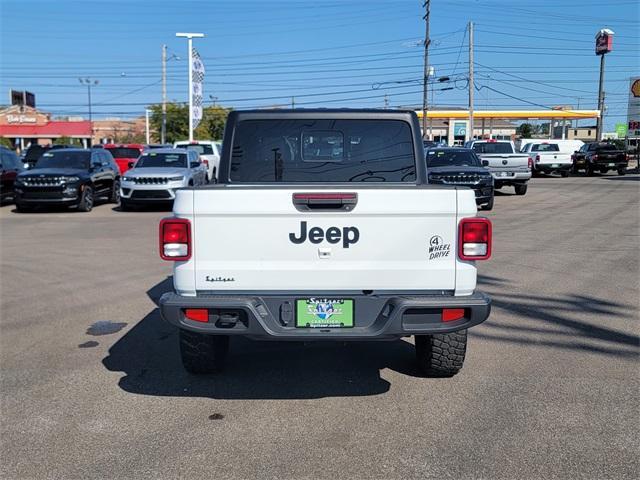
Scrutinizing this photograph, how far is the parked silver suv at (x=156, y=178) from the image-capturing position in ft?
59.3

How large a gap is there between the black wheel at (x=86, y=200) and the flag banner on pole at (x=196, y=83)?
58.8 feet

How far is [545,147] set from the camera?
3591cm

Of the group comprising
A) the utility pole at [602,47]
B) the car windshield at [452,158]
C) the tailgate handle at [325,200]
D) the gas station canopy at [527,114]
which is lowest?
the tailgate handle at [325,200]

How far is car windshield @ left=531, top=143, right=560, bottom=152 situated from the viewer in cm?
3553

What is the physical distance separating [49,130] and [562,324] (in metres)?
87.9

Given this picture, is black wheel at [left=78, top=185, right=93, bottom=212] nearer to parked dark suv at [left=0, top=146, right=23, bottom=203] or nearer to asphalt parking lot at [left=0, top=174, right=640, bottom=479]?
parked dark suv at [left=0, top=146, right=23, bottom=203]

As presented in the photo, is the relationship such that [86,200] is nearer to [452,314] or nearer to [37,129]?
[452,314]

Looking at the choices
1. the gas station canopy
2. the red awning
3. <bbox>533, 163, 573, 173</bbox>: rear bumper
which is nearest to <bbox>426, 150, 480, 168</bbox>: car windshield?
<bbox>533, 163, 573, 173</bbox>: rear bumper

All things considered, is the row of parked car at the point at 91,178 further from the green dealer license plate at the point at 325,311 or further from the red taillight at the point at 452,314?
the red taillight at the point at 452,314

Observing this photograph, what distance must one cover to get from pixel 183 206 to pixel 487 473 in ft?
8.12

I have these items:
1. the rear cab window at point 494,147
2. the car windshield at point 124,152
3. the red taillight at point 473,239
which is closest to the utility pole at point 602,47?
the rear cab window at point 494,147

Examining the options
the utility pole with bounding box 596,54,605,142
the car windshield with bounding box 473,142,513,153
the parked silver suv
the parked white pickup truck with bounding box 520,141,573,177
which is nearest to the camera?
the parked silver suv

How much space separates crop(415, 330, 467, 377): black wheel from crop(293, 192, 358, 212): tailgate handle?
1339 millimetres

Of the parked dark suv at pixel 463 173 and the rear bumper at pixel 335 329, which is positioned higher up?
the parked dark suv at pixel 463 173
